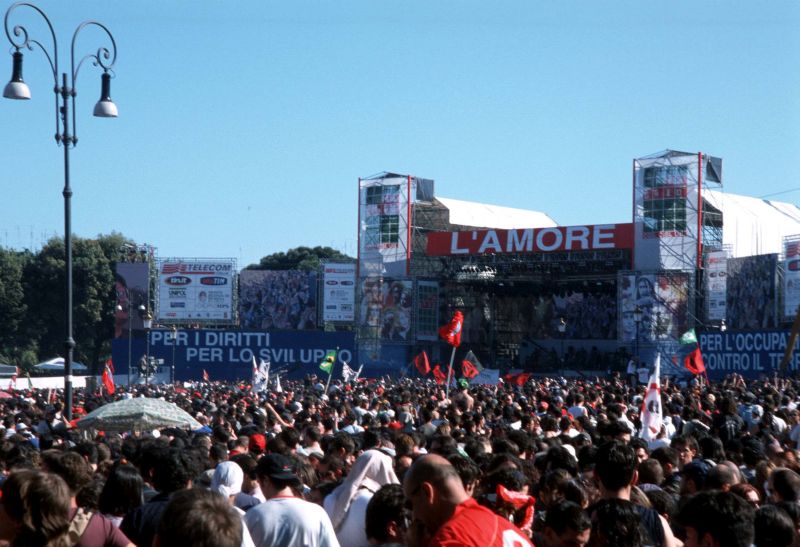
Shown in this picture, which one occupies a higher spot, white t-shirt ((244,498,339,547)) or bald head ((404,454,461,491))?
bald head ((404,454,461,491))

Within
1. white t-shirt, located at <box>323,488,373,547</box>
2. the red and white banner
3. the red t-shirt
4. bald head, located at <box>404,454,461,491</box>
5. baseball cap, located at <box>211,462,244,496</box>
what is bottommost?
white t-shirt, located at <box>323,488,373,547</box>

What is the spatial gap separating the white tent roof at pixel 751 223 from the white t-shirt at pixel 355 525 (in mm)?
42153

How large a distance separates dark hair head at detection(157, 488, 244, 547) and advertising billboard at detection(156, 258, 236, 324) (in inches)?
2248

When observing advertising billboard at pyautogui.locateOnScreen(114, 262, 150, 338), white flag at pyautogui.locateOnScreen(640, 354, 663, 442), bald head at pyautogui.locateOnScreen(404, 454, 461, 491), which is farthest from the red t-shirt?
advertising billboard at pyautogui.locateOnScreen(114, 262, 150, 338)

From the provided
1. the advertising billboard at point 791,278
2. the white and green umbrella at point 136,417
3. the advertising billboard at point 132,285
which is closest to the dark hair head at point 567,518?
the white and green umbrella at point 136,417

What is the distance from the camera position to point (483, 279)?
171 feet

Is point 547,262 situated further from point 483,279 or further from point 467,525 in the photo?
point 467,525

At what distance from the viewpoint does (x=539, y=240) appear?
4897 cm

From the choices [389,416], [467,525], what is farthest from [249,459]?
[389,416]

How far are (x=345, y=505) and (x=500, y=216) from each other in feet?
184

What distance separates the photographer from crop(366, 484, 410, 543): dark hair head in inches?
221

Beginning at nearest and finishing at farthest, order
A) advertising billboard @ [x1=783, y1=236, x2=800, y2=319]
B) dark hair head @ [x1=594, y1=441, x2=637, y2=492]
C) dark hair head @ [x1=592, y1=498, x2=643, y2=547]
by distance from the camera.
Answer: dark hair head @ [x1=592, y1=498, x2=643, y2=547] < dark hair head @ [x1=594, y1=441, x2=637, y2=492] < advertising billboard @ [x1=783, y1=236, x2=800, y2=319]

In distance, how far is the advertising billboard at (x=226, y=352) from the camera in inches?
2276

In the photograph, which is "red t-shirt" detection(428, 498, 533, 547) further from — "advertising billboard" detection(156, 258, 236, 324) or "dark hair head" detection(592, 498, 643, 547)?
"advertising billboard" detection(156, 258, 236, 324)
